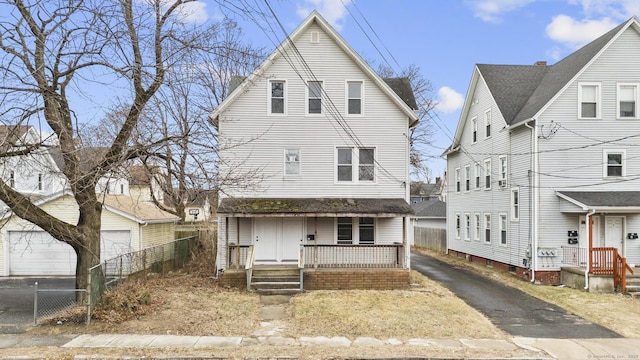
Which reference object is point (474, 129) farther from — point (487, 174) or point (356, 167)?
point (356, 167)

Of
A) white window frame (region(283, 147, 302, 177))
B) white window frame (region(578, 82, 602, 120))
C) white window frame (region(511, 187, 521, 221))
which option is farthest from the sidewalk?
white window frame (region(578, 82, 602, 120))

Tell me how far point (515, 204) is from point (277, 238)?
10473mm

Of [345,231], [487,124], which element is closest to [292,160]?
[345,231]

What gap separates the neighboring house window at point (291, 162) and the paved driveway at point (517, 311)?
709 cm

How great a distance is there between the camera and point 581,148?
17156 millimetres

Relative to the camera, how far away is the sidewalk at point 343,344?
8.34 meters

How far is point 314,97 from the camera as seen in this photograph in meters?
16.5

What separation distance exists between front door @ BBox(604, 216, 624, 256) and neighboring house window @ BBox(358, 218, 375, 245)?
9.50 metres

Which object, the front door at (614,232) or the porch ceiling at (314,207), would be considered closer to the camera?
the porch ceiling at (314,207)

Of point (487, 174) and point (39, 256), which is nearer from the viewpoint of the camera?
point (39, 256)

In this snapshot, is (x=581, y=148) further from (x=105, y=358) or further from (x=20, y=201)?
(x=20, y=201)

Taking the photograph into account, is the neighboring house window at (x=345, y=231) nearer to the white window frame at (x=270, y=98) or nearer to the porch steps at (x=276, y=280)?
the porch steps at (x=276, y=280)

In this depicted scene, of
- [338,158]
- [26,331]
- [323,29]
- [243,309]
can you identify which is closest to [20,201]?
[26,331]

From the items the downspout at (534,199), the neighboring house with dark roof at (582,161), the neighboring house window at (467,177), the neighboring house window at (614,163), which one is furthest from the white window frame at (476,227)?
the neighboring house window at (614,163)
